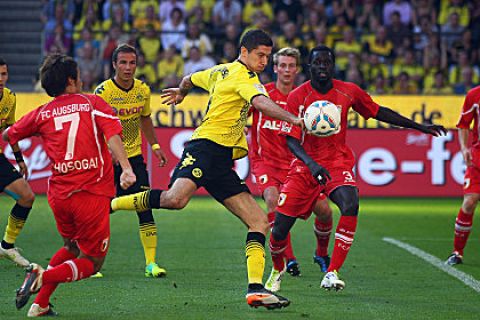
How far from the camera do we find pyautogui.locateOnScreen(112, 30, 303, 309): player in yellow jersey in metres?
8.05

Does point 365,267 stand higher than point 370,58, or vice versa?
point 370,58

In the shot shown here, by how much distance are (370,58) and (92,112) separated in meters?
15.9

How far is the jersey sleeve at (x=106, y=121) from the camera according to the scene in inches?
288

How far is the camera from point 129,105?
10.3 meters

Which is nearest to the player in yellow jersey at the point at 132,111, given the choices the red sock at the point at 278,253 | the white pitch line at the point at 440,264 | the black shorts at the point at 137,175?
the black shorts at the point at 137,175

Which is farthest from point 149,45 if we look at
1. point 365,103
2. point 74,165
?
point 74,165

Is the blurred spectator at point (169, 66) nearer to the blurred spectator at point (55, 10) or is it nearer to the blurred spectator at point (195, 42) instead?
the blurred spectator at point (195, 42)

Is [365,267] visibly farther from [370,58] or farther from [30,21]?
[30,21]

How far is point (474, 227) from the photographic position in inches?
606

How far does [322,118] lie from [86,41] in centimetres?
1467

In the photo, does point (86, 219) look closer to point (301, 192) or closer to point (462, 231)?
point (301, 192)

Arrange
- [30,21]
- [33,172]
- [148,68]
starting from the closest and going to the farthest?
[33,172] → [148,68] → [30,21]

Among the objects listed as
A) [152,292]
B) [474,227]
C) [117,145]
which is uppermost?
[117,145]

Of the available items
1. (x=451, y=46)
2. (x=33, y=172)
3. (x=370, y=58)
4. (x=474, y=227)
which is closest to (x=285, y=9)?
(x=370, y=58)
